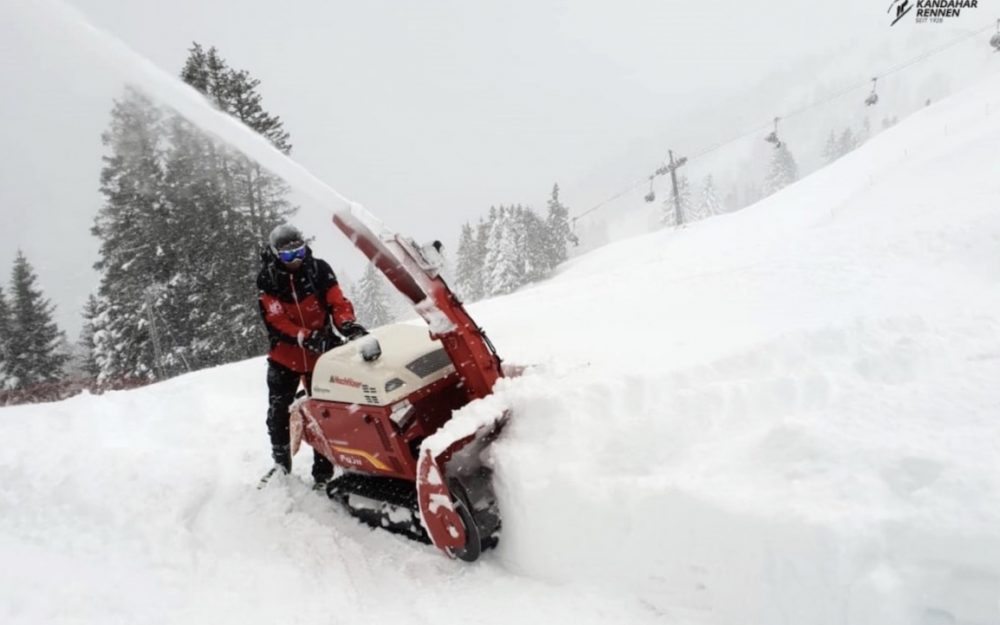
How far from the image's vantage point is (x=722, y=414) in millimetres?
3719

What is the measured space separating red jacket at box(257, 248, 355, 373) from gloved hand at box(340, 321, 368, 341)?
129 mm

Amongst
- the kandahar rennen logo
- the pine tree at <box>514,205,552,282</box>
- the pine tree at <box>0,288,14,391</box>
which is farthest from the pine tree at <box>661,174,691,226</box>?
the pine tree at <box>0,288,14,391</box>

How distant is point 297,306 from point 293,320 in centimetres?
13

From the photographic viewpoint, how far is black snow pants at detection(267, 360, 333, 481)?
537 cm

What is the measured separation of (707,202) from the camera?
245ft

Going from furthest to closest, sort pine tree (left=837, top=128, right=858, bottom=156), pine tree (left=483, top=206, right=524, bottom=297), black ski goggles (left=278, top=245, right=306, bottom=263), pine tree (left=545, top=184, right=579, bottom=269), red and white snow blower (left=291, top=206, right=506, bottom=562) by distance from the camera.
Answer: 1. pine tree (left=837, top=128, right=858, bottom=156)
2. pine tree (left=545, top=184, right=579, bottom=269)
3. pine tree (left=483, top=206, right=524, bottom=297)
4. black ski goggles (left=278, top=245, right=306, bottom=263)
5. red and white snow blower (left=291, top=206, right=506, bottom=562)

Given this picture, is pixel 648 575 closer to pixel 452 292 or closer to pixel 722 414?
pixel 722 414

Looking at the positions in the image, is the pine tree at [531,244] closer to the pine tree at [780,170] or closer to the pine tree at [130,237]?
the pine tree at [130,237]

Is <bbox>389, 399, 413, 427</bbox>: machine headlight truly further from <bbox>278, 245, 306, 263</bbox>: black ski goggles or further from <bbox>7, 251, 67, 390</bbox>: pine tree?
<bbox>7, 251, 67, 390</bbox>: pine tree

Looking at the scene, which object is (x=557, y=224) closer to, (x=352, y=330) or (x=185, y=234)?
(x=185, y=234)

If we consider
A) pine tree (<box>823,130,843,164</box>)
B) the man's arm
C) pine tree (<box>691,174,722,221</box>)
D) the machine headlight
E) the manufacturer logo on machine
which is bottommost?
the machine headlight

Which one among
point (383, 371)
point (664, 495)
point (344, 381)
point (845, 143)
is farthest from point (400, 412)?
point (845, 143)

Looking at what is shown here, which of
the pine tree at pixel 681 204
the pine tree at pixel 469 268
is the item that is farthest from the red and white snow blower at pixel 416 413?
the pine tree at pixel 681 204

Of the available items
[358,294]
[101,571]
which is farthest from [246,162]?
[358,294]
